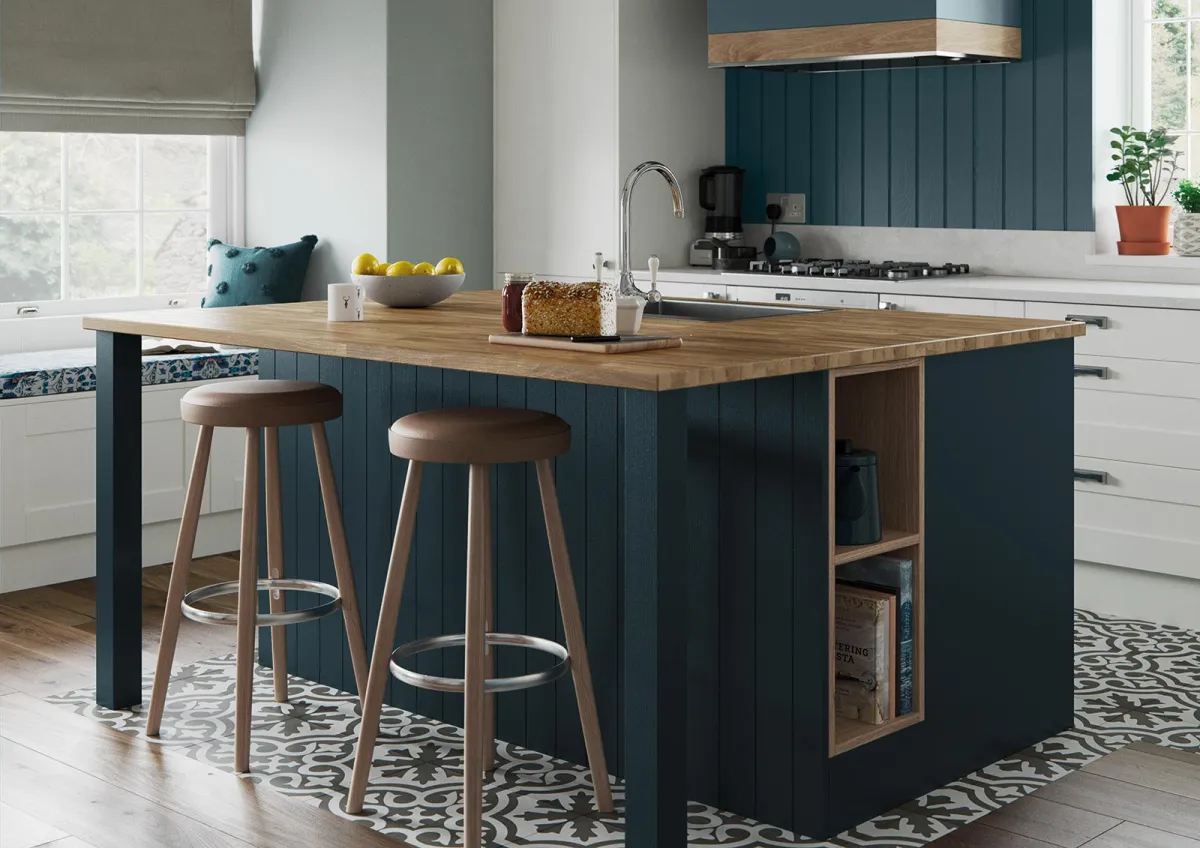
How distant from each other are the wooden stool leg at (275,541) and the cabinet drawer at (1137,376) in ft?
7.56

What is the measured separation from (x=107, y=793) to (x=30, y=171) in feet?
10.5

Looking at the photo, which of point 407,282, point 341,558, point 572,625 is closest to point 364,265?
point 407,282

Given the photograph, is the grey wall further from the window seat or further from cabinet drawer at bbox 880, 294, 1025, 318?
cabinet drawer at bbox 880, 294, 1025, 318

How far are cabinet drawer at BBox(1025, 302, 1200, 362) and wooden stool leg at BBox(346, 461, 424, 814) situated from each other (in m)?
2.30

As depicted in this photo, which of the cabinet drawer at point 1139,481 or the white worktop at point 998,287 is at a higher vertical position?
the white worktop at point 998,287

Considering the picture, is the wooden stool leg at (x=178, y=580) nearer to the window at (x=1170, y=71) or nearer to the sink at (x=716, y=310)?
the sink at (x=716, y=310)

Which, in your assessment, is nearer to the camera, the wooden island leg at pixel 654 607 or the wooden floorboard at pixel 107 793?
the wooden island leg at pixel 654 607

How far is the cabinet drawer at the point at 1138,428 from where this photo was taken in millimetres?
4234

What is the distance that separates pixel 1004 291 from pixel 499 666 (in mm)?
2181

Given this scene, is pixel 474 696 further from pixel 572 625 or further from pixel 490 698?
pixel 490 698

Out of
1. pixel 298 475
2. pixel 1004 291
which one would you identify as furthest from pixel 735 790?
pixel 1004 291

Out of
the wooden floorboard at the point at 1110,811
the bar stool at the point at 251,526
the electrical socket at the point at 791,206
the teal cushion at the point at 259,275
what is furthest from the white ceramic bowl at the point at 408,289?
the electrical socket at the point at 791,206

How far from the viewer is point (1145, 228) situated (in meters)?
5.06

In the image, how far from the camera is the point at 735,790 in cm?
296
